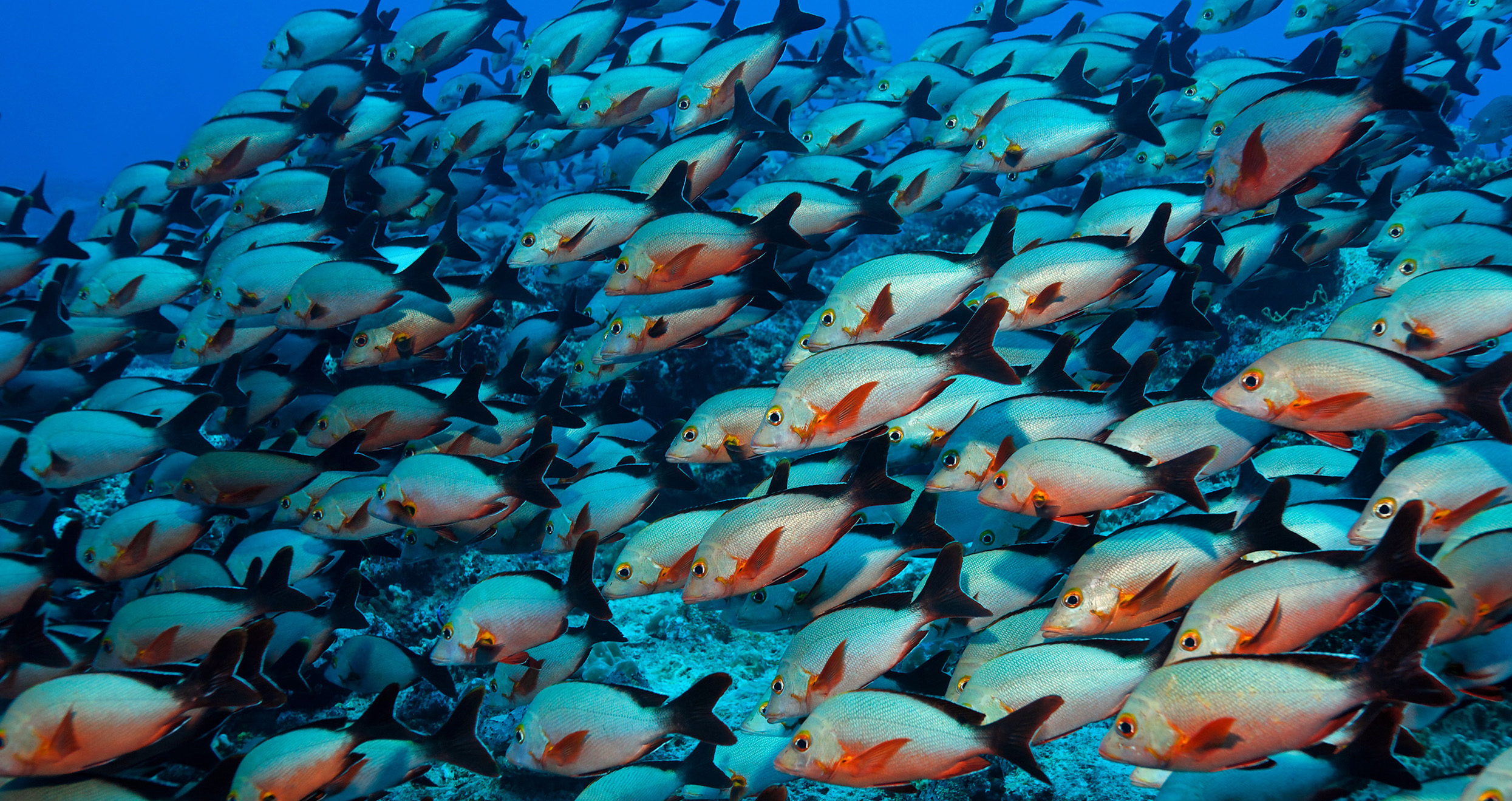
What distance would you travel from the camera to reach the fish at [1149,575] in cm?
247

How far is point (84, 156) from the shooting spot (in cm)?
8825

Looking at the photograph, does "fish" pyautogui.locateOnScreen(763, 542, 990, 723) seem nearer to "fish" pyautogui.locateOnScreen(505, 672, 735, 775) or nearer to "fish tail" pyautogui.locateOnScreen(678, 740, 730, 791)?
"fish" pyautogui.locateOnScreen(505, 672, 735, 775)

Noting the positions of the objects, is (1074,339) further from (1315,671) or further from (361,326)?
(361,326)

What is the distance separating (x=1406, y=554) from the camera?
6.51 feet

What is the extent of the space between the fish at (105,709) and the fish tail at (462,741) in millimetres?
725

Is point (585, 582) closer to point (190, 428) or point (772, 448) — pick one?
point (772, 448)

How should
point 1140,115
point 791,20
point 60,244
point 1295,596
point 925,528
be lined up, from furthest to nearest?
point 60,244, point 791,20, point 1140,115, point 925,528, point 1295,596

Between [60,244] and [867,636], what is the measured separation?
6.54 meters

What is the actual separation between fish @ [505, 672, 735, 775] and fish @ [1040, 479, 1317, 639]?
1.38 meters

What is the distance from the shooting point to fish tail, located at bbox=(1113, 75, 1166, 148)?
3984 mm

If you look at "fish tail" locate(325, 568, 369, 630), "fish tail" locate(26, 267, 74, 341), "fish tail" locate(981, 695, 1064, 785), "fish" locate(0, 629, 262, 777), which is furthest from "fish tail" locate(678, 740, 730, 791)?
"fish tail" locate(26, 267, 74, 341)

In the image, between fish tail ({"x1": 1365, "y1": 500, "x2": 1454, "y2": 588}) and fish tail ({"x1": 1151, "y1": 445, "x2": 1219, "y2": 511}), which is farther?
fish tail ({"x1": 1151, "y1": 445, "x2": 1219, "y2": 511})

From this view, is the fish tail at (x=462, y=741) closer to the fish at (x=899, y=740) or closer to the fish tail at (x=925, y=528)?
the fish at (x=899, y=740)

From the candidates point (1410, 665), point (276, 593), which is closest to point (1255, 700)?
point (1410, 665)
